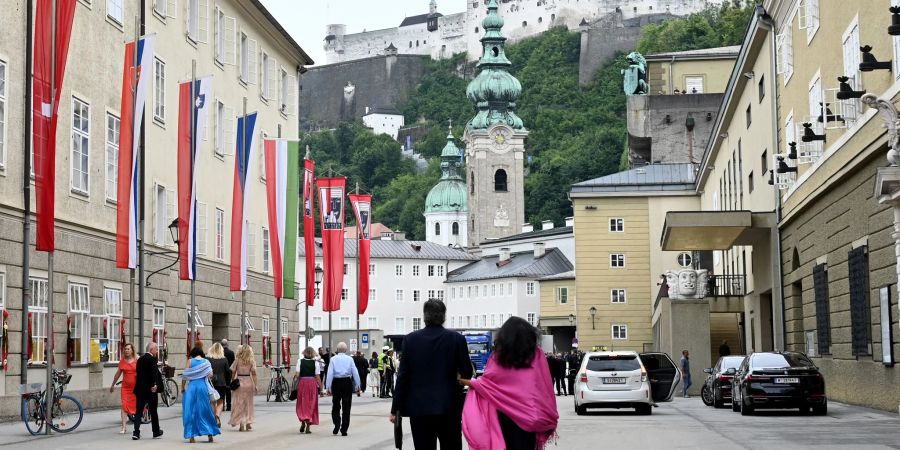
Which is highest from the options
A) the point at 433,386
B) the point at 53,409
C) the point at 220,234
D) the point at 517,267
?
the point at 517,267

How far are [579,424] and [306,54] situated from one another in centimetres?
2936

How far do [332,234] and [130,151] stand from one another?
18.2 meters

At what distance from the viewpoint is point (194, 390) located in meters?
20.1

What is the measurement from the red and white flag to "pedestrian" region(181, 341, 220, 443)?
5.59 meters

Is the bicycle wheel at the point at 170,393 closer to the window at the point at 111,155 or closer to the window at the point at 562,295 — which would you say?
the window at the point at 111,155

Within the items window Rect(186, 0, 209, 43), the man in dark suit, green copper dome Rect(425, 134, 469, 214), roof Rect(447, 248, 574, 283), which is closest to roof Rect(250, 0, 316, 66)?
window Rect(186, 0, 209, 43)

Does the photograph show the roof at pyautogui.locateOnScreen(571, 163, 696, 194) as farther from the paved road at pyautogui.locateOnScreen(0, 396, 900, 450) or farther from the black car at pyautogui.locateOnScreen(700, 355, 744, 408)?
the paved road at pyautogui.locateOnScreen(0, 396, 900, 450)

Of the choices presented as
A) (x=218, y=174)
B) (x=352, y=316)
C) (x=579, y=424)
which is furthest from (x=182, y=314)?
(x=352, y=316)

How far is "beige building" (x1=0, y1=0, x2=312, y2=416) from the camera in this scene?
976 inches

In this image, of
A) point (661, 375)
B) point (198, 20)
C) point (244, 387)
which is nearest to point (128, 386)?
point (244, 387)

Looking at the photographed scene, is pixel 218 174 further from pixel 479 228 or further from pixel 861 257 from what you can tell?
pixel 479 228

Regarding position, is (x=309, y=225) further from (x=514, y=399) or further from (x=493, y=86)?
(x=493, y=86)

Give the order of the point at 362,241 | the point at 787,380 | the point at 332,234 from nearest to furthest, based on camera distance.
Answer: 1. the point at 787,380
2. the point at 332,234
3. the point at 362,241

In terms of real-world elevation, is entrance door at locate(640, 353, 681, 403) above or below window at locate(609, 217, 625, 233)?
below
